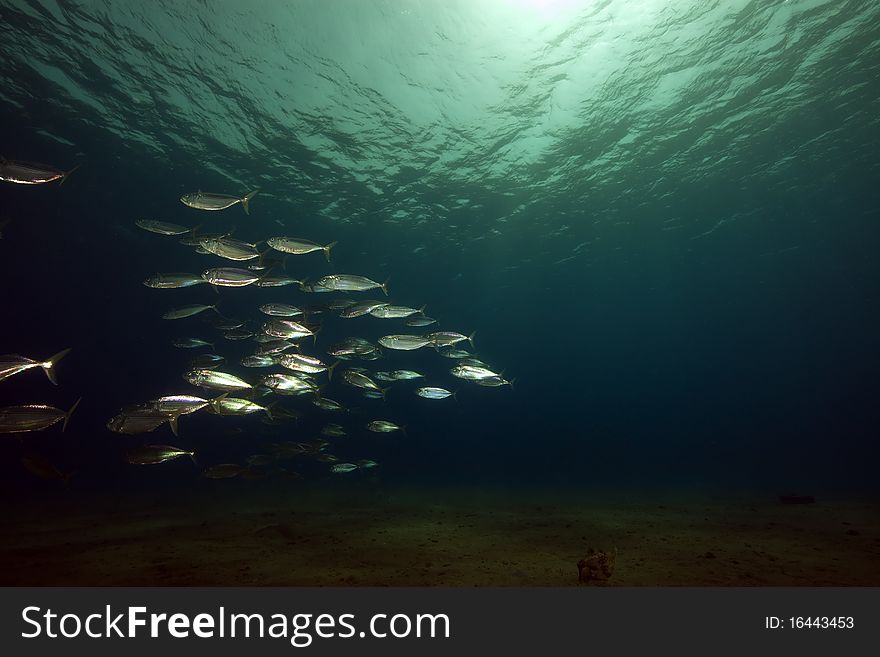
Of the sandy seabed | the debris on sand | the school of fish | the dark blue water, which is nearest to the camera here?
the school of fish

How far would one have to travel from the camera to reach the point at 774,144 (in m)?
18.8

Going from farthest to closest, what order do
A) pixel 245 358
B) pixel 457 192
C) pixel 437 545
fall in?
pixel 457 192 < pixel 245 358 < pixel 437 545

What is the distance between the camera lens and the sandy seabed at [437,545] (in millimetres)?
6305

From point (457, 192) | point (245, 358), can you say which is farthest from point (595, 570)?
point (457, 192)

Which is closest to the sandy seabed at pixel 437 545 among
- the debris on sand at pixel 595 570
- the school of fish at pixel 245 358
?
the debris on sand at pixel 595 570

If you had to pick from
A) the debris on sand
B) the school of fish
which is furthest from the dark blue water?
the debris on sand

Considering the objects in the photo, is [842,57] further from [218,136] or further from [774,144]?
[218,136]

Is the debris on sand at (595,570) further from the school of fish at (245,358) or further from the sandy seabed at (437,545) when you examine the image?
the school of fish at (245,358)

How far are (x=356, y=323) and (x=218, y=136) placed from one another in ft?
85.3

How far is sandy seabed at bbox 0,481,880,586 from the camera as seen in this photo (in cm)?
630

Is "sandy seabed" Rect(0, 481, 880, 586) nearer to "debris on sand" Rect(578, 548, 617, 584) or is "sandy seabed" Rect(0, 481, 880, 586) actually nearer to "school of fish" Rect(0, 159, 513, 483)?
"debris on sand" Rect(578, 548, 617, 584)

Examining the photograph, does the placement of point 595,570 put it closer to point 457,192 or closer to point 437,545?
point 437,545

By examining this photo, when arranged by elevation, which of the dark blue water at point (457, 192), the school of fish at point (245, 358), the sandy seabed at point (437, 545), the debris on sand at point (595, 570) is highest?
the dark blue water at point (457, 192)

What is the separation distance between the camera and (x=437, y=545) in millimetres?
8398
